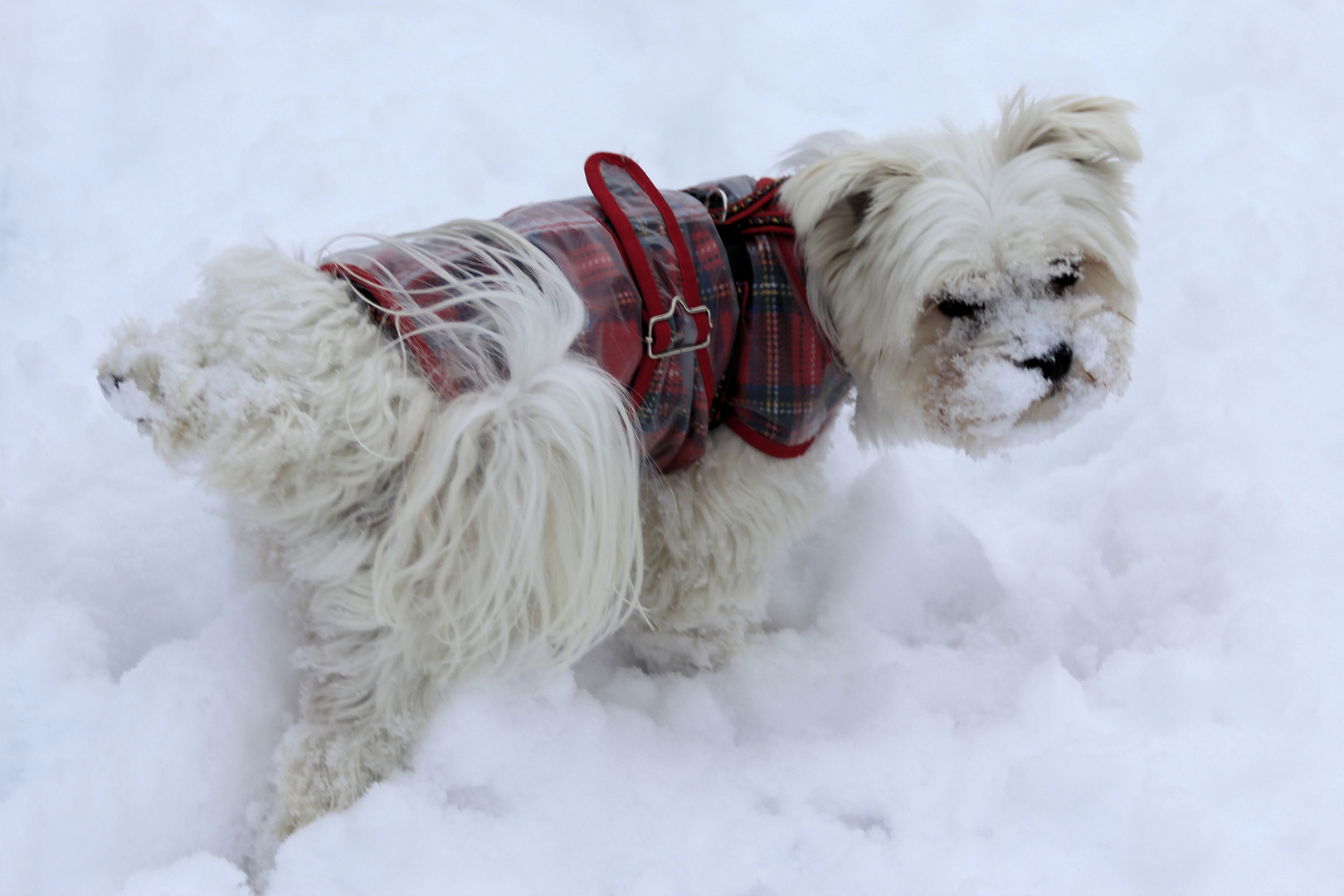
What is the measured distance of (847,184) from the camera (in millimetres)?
1475

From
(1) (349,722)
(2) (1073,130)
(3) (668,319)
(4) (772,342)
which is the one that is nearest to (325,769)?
(1) (349,722)

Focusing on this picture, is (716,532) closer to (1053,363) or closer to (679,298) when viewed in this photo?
(679,298)

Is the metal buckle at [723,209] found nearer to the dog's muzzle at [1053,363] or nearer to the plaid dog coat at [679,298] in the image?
the plaid dog coat at [679,298]

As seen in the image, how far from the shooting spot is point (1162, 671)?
1633 mm

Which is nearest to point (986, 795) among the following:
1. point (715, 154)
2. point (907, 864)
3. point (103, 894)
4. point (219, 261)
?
point (907, 864)

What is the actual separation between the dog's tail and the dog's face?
1.90ft

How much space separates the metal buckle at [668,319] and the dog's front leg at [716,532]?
10.6 inches

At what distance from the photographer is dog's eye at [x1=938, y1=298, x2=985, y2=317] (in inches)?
58.3

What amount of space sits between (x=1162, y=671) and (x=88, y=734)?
6.63 ft

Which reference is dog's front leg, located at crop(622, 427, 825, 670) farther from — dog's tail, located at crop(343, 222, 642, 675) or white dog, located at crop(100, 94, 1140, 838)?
dog's tail, located at crop(343, 222, 642, 675)

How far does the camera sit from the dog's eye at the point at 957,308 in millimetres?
1480

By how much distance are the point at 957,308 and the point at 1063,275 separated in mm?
189

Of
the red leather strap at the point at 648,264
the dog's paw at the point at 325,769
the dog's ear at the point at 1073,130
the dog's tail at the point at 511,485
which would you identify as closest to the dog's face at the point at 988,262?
the dog's ear at the point at 1073,130

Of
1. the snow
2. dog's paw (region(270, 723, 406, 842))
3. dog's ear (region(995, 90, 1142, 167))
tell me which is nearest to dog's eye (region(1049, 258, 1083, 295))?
dog's ear (region(995, 90, 1142, 167))
